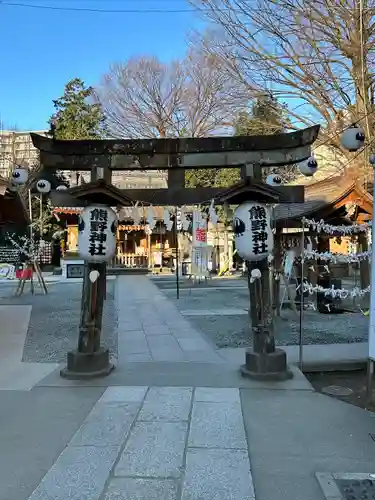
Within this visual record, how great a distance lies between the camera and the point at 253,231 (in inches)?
246

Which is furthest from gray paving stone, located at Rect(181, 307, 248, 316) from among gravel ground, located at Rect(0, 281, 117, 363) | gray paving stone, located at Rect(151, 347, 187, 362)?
gray paving stone, located at Rect(151, 347, 187, 362)

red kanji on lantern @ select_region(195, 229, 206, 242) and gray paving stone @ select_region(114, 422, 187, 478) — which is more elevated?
red kanji on lantern @ select_region(195, 229, 206, 242)

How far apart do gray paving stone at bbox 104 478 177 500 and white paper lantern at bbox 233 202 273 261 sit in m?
3.48

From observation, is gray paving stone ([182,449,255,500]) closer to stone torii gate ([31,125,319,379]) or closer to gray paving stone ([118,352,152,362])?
stone torii gate ([31,125,319,379])

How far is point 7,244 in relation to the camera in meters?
30.6

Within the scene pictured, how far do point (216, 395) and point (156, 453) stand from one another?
67.4 inches

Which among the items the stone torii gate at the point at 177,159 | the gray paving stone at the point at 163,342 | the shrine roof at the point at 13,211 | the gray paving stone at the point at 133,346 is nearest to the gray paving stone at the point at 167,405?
the stone torii gate at the point at 177,159

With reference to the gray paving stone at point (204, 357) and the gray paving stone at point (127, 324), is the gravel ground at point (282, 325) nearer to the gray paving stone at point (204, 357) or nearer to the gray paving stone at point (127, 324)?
the gray paving stone at point (204, 357)

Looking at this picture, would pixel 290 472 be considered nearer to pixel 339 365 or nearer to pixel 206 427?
pixel 206 427

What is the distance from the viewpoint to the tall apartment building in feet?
106

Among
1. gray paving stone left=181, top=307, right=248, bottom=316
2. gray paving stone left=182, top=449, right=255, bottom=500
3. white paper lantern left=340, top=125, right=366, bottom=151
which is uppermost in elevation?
white paper lantern left=340, top=125, right=366, bottom=151

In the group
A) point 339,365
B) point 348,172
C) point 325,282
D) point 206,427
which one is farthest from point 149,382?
point 348,172

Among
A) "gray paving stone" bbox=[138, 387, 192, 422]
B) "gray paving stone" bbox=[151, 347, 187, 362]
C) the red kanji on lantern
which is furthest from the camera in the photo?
the red kanji on lantern

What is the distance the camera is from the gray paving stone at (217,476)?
10.5ft
